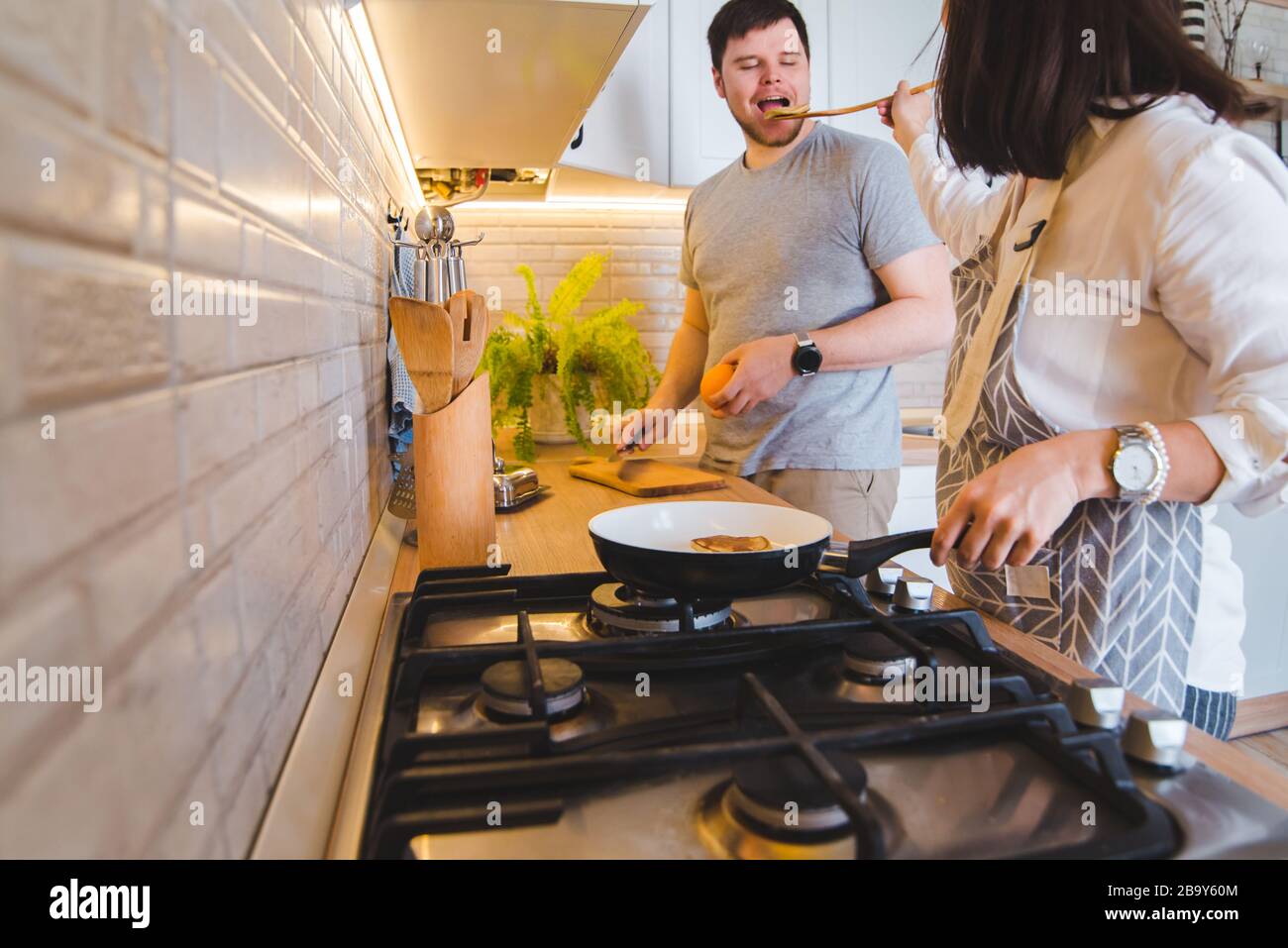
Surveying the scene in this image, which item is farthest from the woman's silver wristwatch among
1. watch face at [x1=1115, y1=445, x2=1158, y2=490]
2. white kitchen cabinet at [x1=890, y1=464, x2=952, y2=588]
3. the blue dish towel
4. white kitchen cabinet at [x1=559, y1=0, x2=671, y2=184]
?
white kitchen cabinet at [x1=559, y1=0, x2=671, y2=184]

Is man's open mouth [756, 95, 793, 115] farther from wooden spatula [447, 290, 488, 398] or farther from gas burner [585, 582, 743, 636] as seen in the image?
gas burner [585, 582, 743, 636]

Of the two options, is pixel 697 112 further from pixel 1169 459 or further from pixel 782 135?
pixel 1169 459

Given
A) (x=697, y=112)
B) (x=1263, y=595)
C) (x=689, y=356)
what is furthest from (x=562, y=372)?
(x=1263, y=595)

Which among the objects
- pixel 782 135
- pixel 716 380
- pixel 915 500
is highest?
pixel 782 135

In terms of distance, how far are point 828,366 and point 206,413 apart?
50.0 inches

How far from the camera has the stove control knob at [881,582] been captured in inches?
30.8

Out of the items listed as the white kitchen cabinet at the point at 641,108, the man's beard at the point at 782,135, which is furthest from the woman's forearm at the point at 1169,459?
the white kitchen cabinet at the point at 641,108

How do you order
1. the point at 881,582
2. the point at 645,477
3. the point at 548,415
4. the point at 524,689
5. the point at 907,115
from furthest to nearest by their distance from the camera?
the point at 548,415
the point at 645,477
the point at 907,115
the point at 881,582
the point at 524,689

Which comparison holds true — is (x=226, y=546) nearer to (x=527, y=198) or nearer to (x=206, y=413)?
(x=206, y=413)

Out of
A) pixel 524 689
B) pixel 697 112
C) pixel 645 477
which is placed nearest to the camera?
pixel 524 689

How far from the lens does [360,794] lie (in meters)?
0.44

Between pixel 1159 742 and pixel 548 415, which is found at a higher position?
pixel 548 415

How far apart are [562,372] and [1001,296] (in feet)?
4.10

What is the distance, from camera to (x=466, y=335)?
1028 mm
